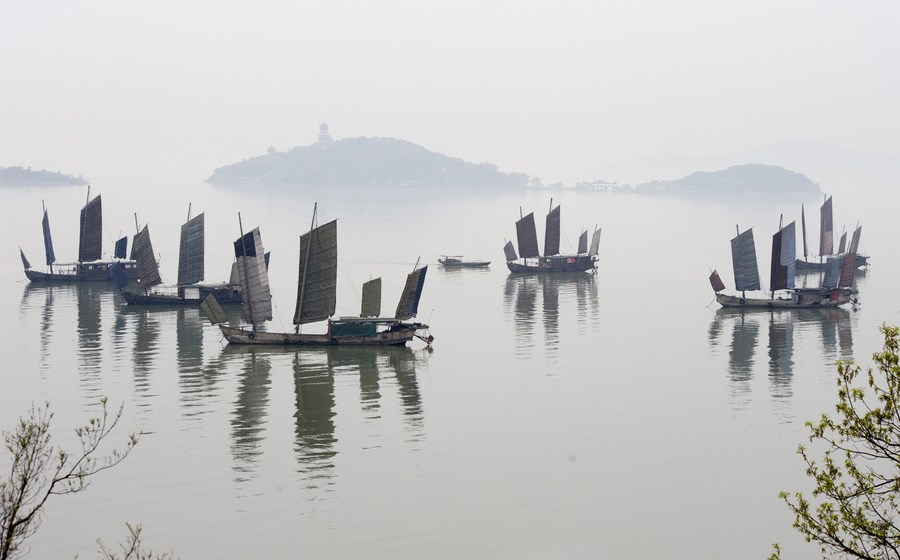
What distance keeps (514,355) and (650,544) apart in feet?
90.8

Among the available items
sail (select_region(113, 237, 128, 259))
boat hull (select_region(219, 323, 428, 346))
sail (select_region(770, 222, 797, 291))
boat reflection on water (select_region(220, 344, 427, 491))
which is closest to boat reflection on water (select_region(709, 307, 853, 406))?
sail (select_region(770, 222, 797, 291))

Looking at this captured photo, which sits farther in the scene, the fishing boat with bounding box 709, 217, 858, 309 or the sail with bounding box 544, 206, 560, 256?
the sail with bounding box 544, 206, 560, 256

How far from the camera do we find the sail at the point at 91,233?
90.0 m

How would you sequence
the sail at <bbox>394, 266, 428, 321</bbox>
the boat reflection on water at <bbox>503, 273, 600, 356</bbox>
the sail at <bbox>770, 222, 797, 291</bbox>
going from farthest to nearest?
the sail at <bbox>770, 222, 797, 291</bbox>, the boat reflection on water at <bbox>503, 273, 600, 356</bbox>, the sail at <bbox>394, 266, 428, 321</bbox>

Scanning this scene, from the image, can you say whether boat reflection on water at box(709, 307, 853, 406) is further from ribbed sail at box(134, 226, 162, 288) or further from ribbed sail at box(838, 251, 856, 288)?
ribbed sail at box(134, 226, 162, 288)

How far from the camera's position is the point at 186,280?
7669cm

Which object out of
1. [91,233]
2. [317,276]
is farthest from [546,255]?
[317,276]

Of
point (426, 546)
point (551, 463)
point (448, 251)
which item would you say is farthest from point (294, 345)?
point (448, 251)

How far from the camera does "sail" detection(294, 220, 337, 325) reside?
192 ft

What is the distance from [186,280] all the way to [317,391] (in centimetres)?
3101

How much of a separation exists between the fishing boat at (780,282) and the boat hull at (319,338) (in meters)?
30.4

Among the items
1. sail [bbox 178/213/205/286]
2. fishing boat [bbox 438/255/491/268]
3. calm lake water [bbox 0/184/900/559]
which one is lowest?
calm lake water [bbox 0/184/900/559]

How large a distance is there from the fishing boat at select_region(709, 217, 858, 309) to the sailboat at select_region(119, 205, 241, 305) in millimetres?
37847

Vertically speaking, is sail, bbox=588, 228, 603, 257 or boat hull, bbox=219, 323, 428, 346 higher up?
sail, bbox=588, 228, 603, 257
